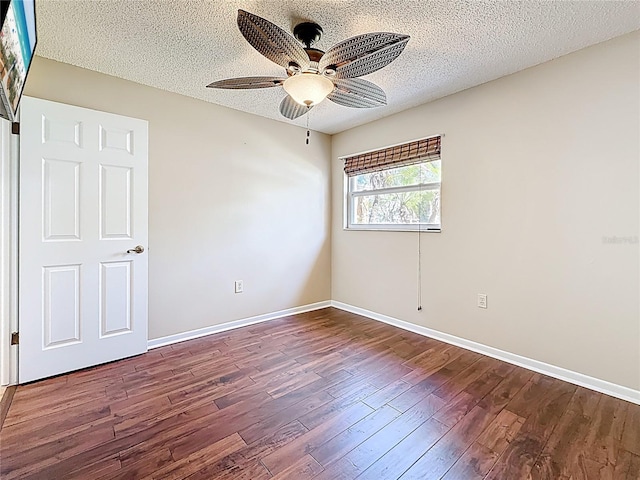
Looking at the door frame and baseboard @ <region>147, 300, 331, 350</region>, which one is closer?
the door frame

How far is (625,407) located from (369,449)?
165 centimetres

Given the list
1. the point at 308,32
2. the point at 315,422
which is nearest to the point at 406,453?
the point at 315,422

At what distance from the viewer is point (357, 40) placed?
1.44m

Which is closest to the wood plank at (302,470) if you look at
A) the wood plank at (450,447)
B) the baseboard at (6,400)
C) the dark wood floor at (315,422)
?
the dark wood floor at (315,422)

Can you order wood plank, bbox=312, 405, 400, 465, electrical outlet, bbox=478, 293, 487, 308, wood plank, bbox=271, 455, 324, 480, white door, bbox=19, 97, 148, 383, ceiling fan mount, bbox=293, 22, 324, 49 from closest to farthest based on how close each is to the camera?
wood plank, bbox=271, 455, 324, 480 < wood plank, bbox=312, 405, 400, 465 < ceiling fan mount, bbox=293, 22, 324, 49 < white door, bbox=19, 97, 148, 383 < electrical outlet, bbox=478, 293, 487, 308

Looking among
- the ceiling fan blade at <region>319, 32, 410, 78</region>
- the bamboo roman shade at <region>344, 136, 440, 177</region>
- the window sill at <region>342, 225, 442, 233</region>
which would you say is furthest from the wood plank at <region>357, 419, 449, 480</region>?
the bamboo roman shade at <region>344, 136, 440, 177</region>

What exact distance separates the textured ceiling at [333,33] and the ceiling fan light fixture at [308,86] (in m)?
0.37

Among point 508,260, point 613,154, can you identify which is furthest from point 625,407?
point 613,154

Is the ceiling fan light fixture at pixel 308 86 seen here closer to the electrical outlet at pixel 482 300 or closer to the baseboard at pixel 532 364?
the electrical outlet at pixel 482 300

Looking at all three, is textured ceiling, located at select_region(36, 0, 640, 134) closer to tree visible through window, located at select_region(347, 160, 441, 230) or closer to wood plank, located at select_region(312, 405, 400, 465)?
tree visible through window, located at select_region(347, 160, 441, 230)

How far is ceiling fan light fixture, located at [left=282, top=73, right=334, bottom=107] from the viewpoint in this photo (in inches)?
67.7

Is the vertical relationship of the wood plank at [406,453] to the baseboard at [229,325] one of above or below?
below

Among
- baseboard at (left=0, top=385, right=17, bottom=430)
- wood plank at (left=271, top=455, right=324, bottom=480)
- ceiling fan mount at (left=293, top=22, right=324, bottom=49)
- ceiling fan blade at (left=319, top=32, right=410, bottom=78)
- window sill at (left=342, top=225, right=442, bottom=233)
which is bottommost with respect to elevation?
wood plank at (left=271, top=455, right=324, bottom=480)

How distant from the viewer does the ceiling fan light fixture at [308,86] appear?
5.64 ft
